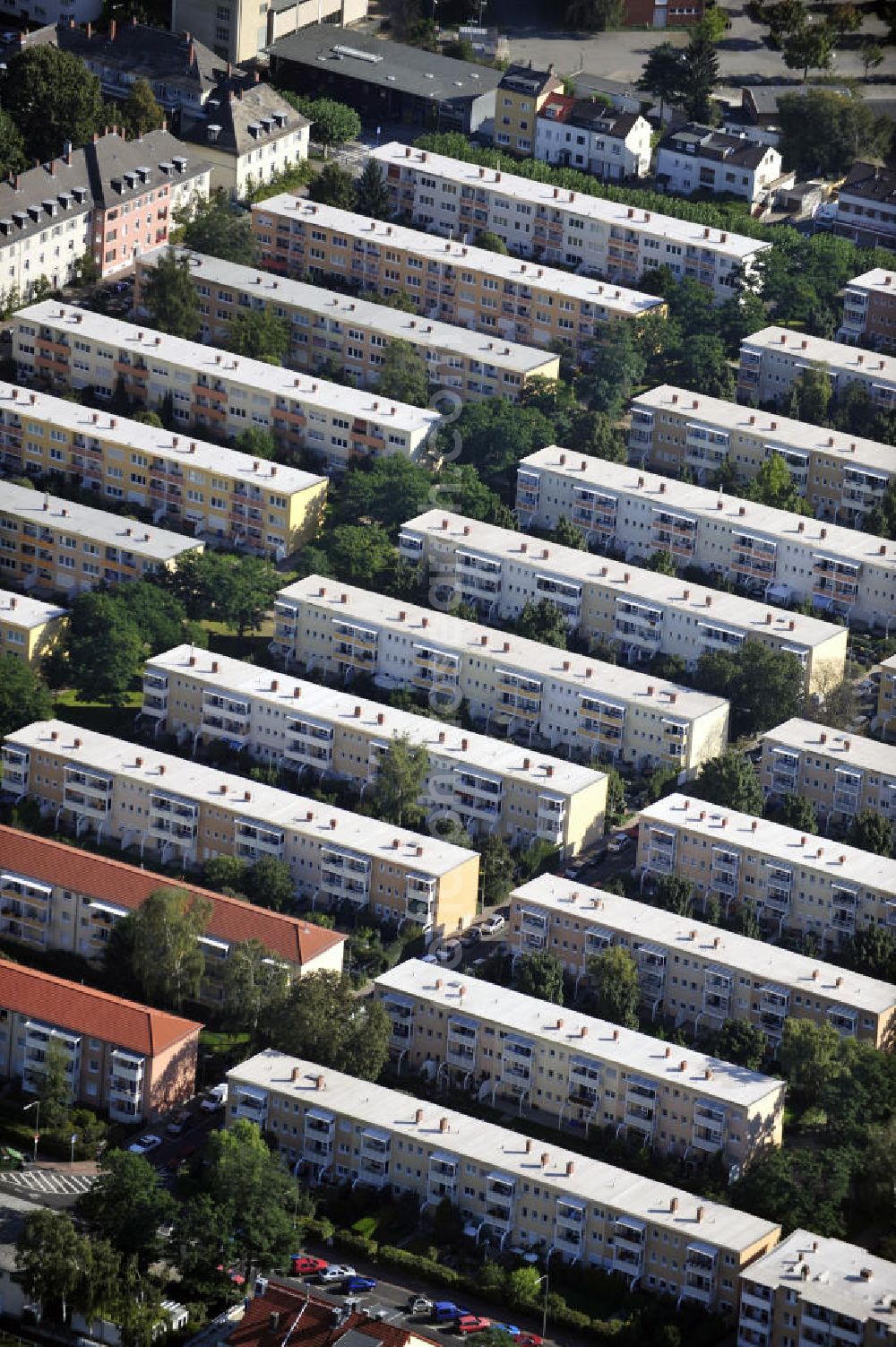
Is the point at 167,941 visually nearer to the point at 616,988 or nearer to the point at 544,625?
the point at 616,988

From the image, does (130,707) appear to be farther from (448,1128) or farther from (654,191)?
(654,191)

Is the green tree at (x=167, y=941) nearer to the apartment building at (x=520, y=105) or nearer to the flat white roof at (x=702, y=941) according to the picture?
the flat white roof at (x=702, y=941)

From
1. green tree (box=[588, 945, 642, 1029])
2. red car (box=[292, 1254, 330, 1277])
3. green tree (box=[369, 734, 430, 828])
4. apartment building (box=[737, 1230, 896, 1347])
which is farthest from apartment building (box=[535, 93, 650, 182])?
red car (box=[292, 1254, 330, 1277])

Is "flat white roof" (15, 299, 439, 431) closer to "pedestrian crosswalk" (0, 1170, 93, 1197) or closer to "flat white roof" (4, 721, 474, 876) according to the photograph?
"flat white roof" (4, 721, 474, 876)

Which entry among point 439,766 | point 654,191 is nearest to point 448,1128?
point 439,766

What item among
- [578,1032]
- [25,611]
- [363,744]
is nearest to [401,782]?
[363,744]

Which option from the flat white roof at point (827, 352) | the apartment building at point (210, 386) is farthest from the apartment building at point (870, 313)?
the apartment building at point (210, 386)
